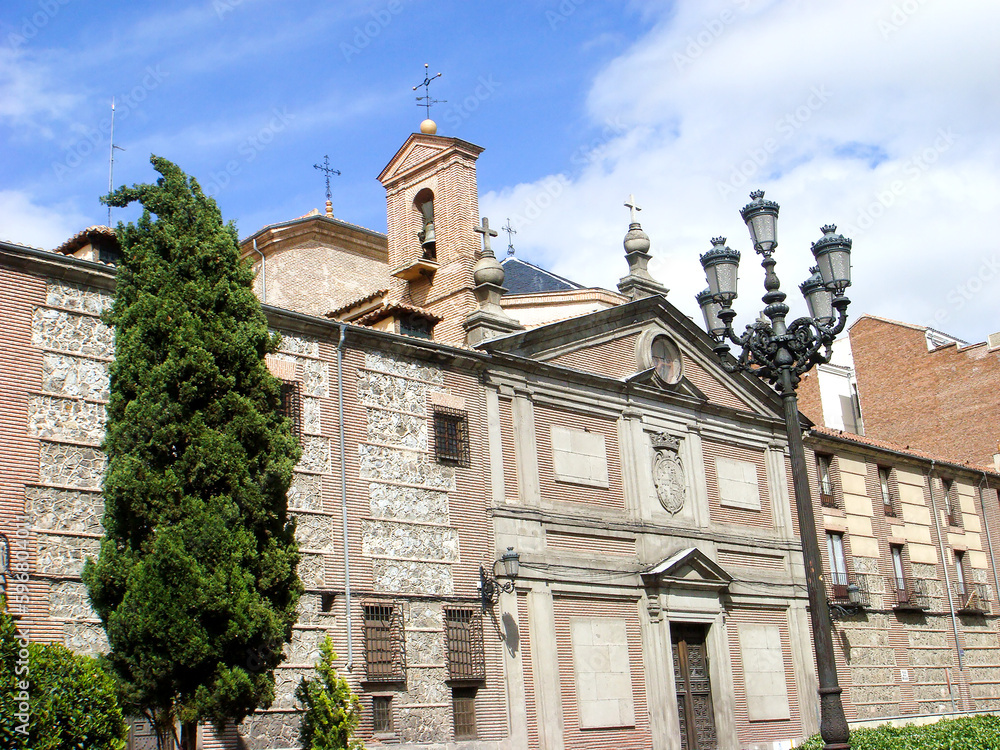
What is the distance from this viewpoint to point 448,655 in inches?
703

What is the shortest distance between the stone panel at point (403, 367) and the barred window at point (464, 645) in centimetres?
383

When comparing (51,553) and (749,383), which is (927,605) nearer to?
(749,383)

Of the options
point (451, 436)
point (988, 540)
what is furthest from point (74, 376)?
point (988, 540)

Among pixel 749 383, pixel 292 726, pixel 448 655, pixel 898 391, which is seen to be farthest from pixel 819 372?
pixel 292 726

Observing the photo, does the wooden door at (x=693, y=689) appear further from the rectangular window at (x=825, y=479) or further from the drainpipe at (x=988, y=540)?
the drainpipe at (x=988, y=540)

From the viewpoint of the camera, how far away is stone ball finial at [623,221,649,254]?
2434 cm

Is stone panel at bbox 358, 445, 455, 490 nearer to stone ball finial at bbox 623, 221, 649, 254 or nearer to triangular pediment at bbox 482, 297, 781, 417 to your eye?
triangular pediment at bbox 482, 297, 781, 417

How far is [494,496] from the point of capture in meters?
19.4

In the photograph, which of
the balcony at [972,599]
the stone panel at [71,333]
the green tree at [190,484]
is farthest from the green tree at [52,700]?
the balcony at [972,599]

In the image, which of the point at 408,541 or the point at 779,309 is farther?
the point at 408,541

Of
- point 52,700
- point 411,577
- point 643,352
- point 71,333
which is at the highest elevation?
point 643,352

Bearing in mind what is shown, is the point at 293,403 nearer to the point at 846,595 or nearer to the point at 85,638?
the point at 85,638

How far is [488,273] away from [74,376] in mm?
8256

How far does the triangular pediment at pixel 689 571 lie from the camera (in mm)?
21266
